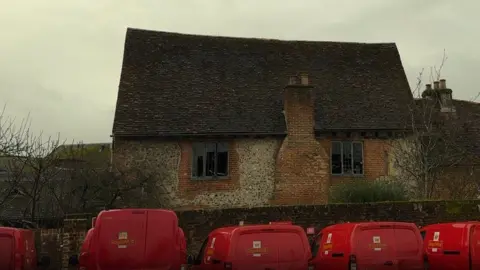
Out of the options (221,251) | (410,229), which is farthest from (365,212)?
(221,251)

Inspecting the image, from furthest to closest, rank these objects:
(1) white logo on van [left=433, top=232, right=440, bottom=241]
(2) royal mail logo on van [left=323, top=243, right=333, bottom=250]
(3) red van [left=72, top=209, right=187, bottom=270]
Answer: (1) white logo on van [left=433, top=232, right=440, bottom=241] → (2) royal mail logo on van [left=323, top=243, right=333, bottom=250] → (3) red van [left=72, top=209, right=187, bottom=270]

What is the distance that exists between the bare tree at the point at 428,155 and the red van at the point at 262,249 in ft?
38.7

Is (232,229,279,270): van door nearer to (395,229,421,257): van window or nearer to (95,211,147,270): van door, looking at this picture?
(95,211,147,270): van door

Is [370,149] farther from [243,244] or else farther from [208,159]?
[243,244]

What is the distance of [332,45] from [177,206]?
12342mm

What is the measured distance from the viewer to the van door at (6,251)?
386 inches

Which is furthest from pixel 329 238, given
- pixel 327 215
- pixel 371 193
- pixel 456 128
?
pixel 456 128

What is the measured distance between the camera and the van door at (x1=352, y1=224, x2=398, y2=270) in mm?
8898

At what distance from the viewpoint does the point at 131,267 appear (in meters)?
8.87

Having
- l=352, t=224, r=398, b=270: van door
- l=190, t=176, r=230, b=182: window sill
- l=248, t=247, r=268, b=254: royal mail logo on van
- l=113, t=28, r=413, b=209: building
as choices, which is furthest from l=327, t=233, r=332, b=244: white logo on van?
l=190, t=176, r=230, b=182: window sill

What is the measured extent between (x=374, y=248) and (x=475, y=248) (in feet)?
6.20

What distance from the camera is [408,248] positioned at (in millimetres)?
9211

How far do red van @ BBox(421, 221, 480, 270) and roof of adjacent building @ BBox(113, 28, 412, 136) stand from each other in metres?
11.4

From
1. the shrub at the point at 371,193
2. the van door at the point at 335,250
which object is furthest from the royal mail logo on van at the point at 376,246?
the shrub at the point at 371,193
